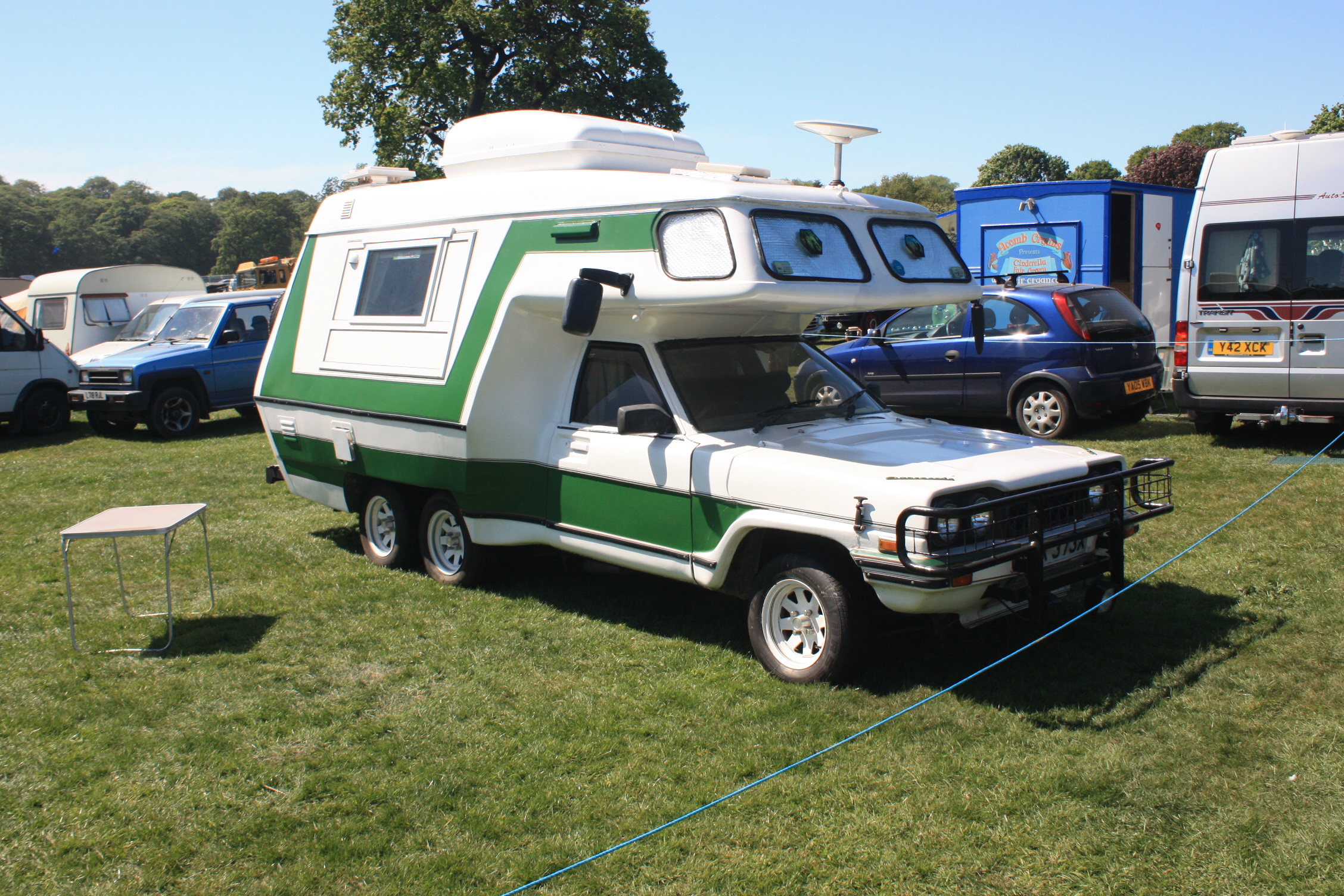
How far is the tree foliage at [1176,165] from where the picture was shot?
53344mm

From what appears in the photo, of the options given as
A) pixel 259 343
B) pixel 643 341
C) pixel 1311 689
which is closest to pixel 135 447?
pixel 259 343

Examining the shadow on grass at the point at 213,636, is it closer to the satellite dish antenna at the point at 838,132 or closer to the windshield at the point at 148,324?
the satellite dish antenna at the point at 838,132

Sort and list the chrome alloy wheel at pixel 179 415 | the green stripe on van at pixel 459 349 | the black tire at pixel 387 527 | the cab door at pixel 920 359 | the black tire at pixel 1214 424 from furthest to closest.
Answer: the chrome alloy wheel at pixel 179 415, the cab door at pixel 920 359, the black tire at pixel 1214 424, the black tire at pixel 387 527, the green stripe on van at pixel 459 349

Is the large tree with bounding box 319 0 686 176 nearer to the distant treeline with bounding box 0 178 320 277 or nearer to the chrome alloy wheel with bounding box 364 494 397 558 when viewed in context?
the chrome alloy wheel with bounding box 364 494 397 558

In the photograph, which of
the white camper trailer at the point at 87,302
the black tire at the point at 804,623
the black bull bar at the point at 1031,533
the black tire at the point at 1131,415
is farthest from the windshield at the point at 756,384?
the white camper trailer at the point at 87,302

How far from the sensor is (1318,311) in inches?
371

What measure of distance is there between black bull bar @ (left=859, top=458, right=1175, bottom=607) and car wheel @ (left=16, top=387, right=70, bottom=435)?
15688 millimetres

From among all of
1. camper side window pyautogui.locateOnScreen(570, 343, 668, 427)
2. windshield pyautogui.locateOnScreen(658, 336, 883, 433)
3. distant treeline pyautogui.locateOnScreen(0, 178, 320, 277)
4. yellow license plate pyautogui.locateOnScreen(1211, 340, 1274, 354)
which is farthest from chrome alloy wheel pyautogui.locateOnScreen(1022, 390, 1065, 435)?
distant treeline pyautogui.locateOnScreen(0, 178, 320, 277)

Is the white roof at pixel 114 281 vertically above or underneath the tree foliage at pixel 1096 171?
underneath

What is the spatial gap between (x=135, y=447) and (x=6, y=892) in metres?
12.2

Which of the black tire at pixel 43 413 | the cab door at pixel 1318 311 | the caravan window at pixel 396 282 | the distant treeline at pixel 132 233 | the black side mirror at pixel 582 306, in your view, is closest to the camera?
the black side mirror at pixel 582 306

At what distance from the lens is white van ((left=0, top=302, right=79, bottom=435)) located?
15.5m

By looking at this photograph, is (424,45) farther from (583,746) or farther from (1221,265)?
(583,746)

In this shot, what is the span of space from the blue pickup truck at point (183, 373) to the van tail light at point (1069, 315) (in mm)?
11212
